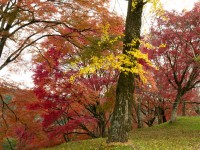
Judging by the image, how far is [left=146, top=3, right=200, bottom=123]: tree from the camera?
20.2 meters

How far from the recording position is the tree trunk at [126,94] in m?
10.5

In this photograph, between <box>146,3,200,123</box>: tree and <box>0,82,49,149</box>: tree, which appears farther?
<box>146,3,200,123</box>: tree

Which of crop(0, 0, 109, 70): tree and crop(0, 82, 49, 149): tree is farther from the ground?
crop(0, 0, 109, 70): tree

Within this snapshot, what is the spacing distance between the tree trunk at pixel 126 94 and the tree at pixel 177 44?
9.64 metres

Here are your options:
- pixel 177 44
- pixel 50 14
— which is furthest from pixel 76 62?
pixel 177 44

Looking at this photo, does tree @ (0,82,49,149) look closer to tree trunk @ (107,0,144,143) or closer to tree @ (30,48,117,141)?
tree @ (30,48,117,141)

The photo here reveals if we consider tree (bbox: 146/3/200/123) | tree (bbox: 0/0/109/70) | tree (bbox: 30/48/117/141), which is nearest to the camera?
tree (bbox: 0/0/109/70)

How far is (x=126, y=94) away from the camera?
35.1 ft

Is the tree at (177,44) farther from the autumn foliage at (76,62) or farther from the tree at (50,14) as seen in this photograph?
the tree at (50,14)

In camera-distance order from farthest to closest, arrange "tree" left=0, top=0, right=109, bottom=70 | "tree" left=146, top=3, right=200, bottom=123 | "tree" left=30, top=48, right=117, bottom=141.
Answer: "tree" left=146, top=3, right=200, bottom=123, "tree" left=30, top=48, right=117, bottom=141, "tree" left=0, top=0, right=109, bottom=70

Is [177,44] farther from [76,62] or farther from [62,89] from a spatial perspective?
[76,62]

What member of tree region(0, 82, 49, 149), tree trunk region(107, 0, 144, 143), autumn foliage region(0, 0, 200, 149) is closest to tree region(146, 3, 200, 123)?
autumn foliage region(0, 0, 200, 149)

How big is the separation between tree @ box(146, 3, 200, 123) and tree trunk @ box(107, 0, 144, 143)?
9645mm

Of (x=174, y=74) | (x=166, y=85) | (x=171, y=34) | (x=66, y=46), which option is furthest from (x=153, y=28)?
(x=66, y=46)
